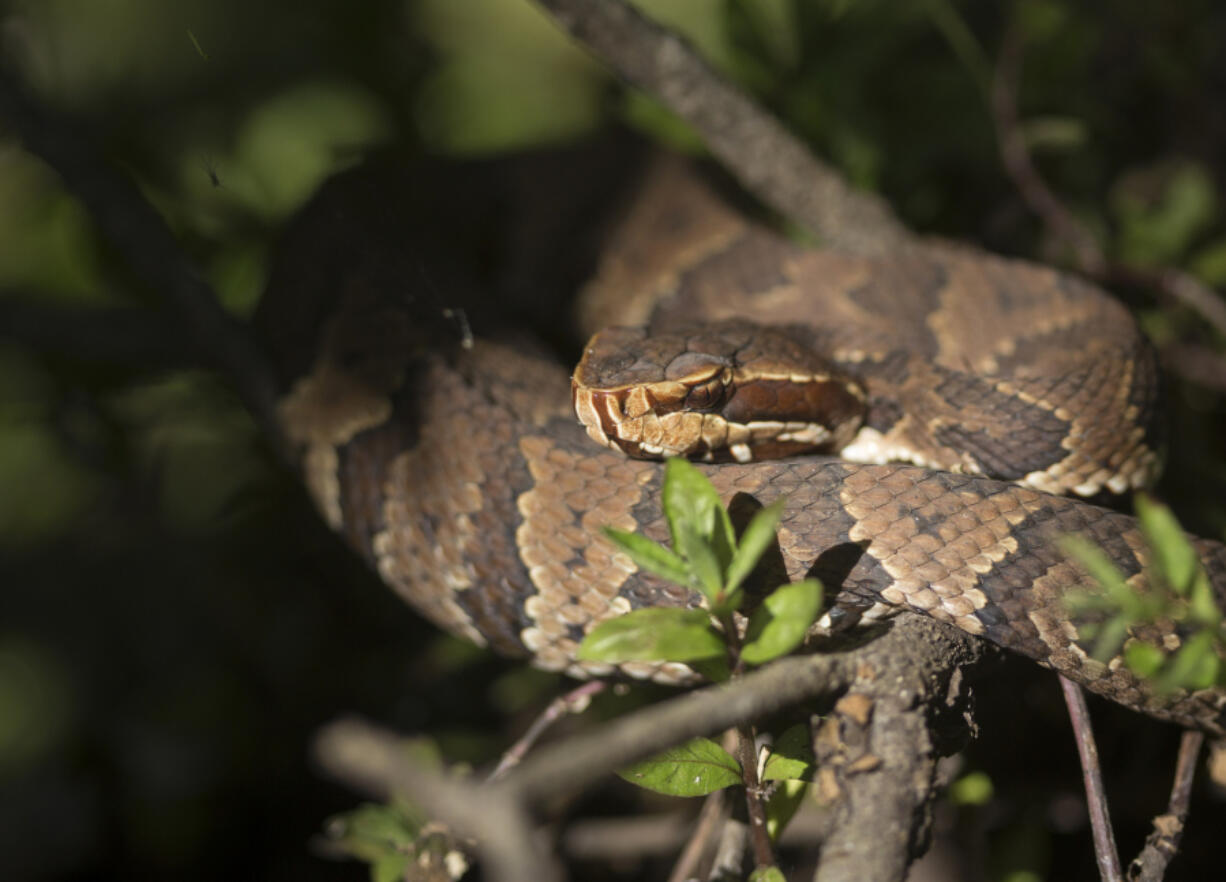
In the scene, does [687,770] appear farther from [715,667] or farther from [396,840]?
[396,840]

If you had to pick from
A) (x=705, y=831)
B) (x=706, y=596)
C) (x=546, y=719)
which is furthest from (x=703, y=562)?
(x=705, y=831)

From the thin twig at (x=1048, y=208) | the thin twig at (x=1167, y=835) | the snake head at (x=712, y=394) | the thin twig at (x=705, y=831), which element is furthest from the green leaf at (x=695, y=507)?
the thin twig at (x=1048, y=208)

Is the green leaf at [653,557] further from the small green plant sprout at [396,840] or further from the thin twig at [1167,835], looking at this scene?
the thin twig at [1167,835]

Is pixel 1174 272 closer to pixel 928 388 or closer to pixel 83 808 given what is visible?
pixel 928 388

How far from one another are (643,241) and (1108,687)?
7.64 ft

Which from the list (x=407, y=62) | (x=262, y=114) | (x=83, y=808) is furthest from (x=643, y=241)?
(x=83, y=808)

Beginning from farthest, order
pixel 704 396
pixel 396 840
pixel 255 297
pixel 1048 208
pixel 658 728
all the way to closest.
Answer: pixel 255 297 < pixel 1048 208 < pixel 704 396 < pixel 396 840 < pixel 658 728

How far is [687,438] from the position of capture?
7.86ft

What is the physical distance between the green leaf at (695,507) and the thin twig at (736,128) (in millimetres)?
1679

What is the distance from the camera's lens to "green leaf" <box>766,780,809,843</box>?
191 cm

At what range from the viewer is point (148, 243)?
272cm

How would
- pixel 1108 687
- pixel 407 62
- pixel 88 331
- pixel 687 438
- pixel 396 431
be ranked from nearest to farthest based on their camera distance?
pixel 1108 687
pixel 687 438
pixel 396 431
pixel 88 331
pixel 407 62

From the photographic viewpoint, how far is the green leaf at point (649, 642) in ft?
4.70

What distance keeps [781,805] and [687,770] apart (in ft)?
1.28
